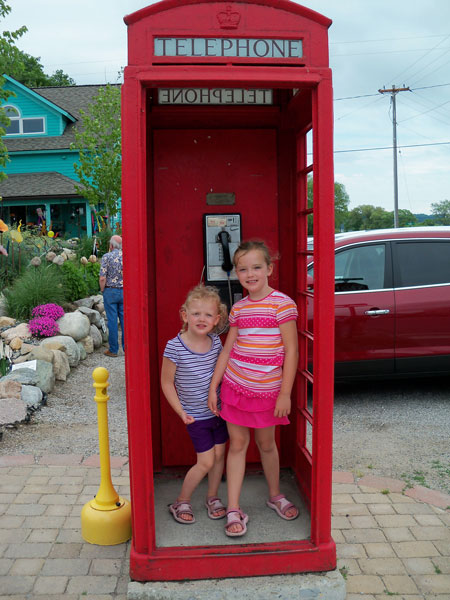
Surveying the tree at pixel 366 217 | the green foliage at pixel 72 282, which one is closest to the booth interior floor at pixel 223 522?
the green foliage at pixel 72 282

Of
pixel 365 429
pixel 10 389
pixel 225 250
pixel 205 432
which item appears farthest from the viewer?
pixel 10 389

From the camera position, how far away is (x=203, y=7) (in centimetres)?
267

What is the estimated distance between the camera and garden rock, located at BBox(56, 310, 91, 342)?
8359mm

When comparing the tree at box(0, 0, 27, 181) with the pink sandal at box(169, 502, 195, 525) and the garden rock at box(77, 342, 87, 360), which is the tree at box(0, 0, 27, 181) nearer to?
the garden rock at box(77, 342, 87, 360)

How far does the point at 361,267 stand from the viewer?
6.20 metres

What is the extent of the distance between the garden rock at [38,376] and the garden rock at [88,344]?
6.08ft

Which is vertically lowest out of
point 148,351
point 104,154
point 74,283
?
point 148,351

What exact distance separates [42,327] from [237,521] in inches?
219

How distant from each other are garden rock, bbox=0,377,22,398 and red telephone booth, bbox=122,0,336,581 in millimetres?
2593

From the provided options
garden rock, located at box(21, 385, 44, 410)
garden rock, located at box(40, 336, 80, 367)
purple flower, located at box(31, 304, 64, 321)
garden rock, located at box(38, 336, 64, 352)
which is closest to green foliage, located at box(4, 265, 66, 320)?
purple flower, located at box(31, 304, 64, 321)

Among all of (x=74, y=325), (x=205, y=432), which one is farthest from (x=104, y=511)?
(x=74, y=325)

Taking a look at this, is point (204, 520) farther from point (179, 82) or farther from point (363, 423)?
point (363, 423)

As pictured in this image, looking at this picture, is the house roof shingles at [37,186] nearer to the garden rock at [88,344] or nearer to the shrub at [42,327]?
the garden rock at [88,344]

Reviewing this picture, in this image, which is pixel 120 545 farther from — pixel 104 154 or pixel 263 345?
pixel 104 154
